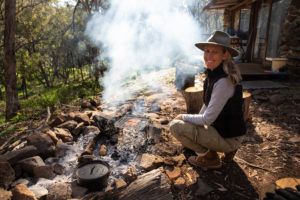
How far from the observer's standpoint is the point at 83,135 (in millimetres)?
4457

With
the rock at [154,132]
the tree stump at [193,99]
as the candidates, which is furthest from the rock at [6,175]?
the tree stump at [193,99]

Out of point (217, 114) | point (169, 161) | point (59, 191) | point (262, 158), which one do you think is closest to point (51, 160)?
point (59, 191)

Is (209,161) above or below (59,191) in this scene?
above

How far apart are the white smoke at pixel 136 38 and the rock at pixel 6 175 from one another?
428 cm

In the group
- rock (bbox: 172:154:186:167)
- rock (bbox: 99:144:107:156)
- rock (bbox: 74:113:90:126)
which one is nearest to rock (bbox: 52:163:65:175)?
rock (bbox: 99:144:107:156)

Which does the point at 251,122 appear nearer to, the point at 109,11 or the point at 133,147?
the point at 133,147

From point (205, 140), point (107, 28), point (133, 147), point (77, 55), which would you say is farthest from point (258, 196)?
point (77, 55)

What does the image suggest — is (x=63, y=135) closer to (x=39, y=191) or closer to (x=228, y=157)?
(x=39, y=191)

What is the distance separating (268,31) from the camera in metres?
9.32

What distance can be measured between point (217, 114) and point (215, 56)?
26.1 inches

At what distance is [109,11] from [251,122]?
9572mm

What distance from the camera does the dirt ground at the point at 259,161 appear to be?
117 inches

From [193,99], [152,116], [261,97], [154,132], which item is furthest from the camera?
[261,97]

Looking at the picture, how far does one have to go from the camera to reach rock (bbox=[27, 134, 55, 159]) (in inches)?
145
